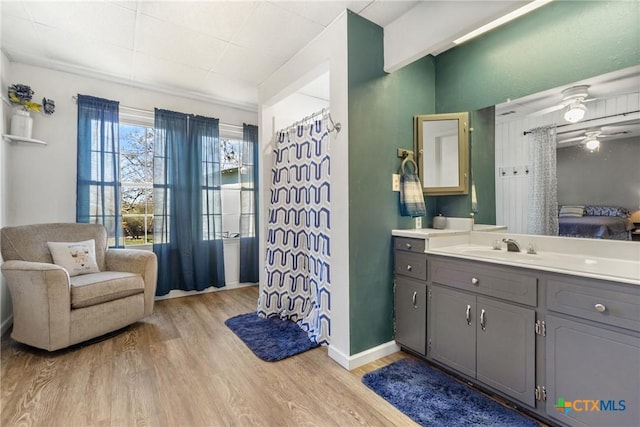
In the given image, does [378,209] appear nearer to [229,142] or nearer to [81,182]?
[229,142]

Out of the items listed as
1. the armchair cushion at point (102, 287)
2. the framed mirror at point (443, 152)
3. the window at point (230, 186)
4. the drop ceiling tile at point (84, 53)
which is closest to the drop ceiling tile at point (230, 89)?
the window at point (230, 186)

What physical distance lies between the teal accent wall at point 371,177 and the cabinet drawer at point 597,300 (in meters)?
1.03

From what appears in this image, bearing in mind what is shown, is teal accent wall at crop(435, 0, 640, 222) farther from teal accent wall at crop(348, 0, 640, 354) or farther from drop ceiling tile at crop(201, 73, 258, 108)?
drop ceiling tile at crop(201, 73, 258, 108)

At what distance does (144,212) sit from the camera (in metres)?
Answer: 3.57

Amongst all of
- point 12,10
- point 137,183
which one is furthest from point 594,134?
point 137,183

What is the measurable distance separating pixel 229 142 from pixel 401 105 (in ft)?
8.52

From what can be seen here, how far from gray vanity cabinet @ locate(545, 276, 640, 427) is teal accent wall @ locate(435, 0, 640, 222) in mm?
1022

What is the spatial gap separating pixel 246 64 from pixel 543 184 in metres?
2.67

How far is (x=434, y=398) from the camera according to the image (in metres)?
1.68

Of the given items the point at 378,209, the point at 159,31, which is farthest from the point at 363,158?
the point at 159,31

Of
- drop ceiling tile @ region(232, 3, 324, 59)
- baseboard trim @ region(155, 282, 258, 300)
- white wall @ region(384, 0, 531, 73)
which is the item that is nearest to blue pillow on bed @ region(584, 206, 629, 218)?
white wall @ region(384, 0, 531, 73)

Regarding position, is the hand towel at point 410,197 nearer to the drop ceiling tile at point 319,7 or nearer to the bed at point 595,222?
the bed at point 595,222

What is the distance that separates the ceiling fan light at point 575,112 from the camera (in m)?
1.77

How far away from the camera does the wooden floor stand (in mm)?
1533
